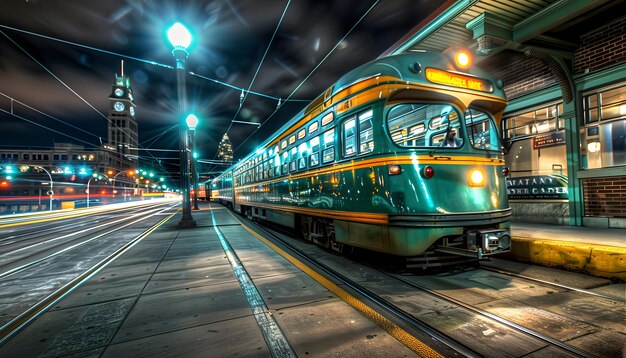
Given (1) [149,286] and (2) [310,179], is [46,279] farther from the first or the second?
(2) [310,179]

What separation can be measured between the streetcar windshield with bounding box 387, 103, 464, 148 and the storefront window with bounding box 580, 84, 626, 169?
16.5 feet

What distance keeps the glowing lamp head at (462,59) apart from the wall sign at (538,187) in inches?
175

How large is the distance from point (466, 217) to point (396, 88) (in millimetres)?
2108

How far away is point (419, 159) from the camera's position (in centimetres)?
419

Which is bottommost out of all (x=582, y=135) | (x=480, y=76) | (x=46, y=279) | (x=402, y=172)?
(x=46, y=279)

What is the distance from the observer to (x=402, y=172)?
4.18 metres

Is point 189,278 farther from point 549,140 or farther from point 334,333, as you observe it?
point 549,140

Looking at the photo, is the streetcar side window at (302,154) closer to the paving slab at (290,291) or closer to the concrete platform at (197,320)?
the concrete platform at (197,320)

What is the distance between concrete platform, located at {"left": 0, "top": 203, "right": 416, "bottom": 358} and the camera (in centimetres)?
253

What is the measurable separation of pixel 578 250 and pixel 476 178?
2.02 metres

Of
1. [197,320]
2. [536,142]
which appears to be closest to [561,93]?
[536,142]

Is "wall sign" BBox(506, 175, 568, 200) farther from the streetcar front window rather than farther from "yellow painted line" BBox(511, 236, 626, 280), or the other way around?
the streetcar front window

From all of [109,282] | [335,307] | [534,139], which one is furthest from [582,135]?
[109,282]

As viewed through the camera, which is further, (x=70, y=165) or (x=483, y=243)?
(x=70, y=165)
